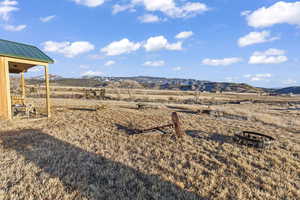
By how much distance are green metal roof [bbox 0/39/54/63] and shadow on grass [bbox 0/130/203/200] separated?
5.25 meters

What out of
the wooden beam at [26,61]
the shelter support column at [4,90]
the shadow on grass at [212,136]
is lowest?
the shadow on grass at [212,136]

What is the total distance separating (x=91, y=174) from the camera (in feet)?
14.3

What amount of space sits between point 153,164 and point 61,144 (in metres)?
3.65

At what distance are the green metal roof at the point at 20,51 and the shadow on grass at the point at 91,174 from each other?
5255 mm

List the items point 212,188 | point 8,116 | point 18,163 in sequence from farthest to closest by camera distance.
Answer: point 8,116 → point 18,163 → point 212,188

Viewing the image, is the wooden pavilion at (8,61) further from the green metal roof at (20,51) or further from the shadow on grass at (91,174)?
the shadow on grass at (91,174)

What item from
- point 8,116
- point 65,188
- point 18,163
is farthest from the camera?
point 8,116

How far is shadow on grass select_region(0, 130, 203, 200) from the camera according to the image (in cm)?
366

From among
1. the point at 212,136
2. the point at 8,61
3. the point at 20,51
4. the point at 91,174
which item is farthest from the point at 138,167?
the point at 20,51

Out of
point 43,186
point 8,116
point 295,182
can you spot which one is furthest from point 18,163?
point 295,182

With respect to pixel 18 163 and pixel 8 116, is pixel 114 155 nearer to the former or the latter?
pixel 18 163

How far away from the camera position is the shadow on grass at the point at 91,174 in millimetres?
Result: 3656

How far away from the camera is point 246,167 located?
5.07 m

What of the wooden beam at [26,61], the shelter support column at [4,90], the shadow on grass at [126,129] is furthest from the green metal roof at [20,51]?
the shadow on grass at [126,129]
